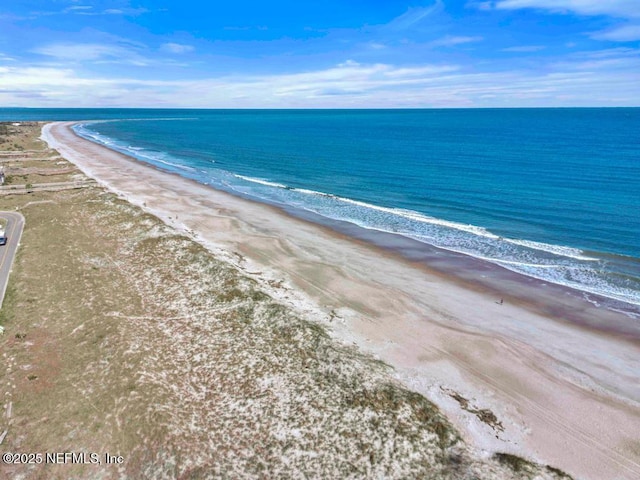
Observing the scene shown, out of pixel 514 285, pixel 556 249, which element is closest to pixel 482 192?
pixel 556 249

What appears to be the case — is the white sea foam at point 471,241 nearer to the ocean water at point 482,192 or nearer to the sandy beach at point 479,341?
the ocean water at point 482,192

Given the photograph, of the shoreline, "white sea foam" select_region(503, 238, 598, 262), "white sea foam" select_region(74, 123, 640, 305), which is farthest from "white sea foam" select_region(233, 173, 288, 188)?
"white sea foam" select_region(503, 238, 598, 262)

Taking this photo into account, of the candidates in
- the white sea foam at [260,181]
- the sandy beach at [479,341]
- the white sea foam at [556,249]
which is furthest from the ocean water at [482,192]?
the sandy beach at [479,341]

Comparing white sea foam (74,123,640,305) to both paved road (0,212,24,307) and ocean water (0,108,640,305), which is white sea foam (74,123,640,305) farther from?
paved road (0,212,24,307)

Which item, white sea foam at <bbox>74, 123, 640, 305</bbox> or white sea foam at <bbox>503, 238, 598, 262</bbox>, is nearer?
white sea foam at <bbox>74, 123, 640, 305</bbox>

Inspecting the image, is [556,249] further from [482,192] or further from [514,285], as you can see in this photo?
[482,192]

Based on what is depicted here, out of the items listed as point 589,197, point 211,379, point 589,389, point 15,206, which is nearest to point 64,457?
point 211,379
